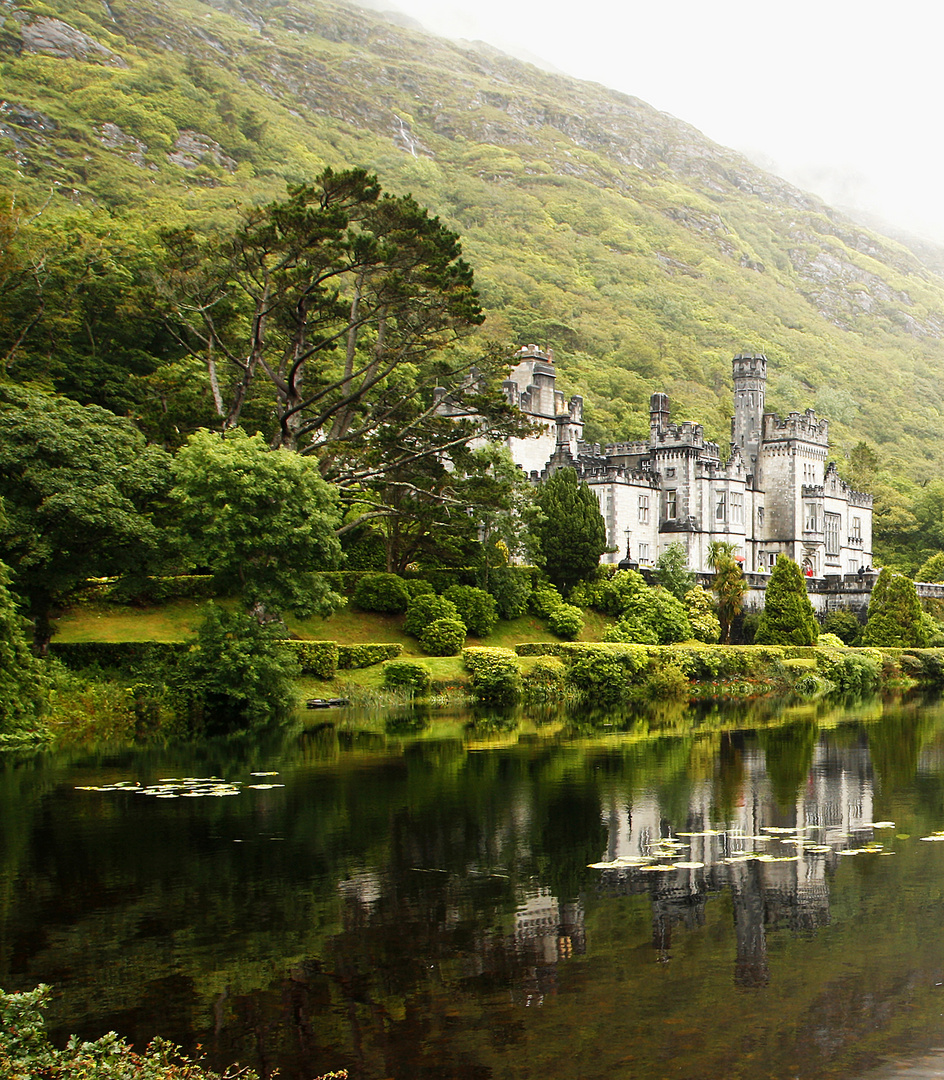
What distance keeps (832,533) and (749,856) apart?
74.4 m

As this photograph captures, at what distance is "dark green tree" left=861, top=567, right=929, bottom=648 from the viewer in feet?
217

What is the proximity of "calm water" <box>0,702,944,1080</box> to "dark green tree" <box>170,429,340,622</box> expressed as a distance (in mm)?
13618

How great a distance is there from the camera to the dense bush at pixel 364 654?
46.9 metres

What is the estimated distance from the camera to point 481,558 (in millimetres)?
59594

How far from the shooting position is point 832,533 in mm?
87500

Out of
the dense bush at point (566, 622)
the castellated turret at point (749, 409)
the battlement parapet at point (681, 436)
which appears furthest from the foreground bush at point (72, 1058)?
the castellated turret at point (749, 409)

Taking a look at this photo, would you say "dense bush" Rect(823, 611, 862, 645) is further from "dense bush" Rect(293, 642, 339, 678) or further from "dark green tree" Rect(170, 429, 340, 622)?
"dark green tree" Rect(170, 429, 340, 622)

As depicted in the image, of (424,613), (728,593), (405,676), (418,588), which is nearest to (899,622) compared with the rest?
(728,593)

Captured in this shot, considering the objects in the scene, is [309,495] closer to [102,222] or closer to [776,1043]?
[776,1043]

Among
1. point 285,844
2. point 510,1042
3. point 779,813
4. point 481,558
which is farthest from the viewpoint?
point 481,558

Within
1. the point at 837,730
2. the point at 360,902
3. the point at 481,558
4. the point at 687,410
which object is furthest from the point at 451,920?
the point at 687,410

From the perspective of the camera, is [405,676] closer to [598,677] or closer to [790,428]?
[598,677]

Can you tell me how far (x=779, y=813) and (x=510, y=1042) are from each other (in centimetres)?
1262

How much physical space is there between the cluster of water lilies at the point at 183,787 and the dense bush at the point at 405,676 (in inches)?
820
